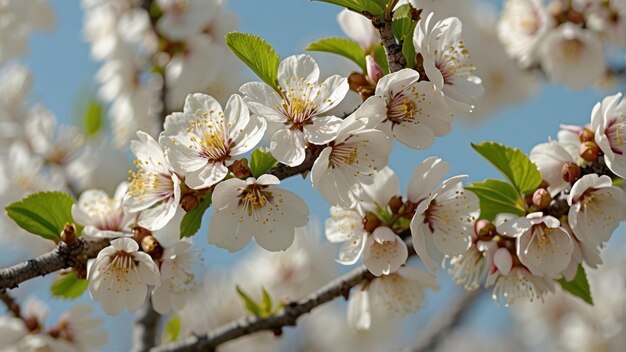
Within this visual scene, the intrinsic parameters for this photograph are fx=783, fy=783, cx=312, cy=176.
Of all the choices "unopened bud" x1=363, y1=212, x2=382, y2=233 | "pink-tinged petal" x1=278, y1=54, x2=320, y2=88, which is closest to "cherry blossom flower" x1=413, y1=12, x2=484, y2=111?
"pink-tinged petal" x1=278, y1=54, x2=320, y2=88

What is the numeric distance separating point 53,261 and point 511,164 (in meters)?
1.15

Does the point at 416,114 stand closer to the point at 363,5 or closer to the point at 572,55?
the point at 363,5

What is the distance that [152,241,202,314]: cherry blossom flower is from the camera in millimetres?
1959

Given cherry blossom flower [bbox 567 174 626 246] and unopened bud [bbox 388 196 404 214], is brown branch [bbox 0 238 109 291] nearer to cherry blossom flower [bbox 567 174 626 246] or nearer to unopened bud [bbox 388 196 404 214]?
unopened bud [bbox 388 196 404 214]

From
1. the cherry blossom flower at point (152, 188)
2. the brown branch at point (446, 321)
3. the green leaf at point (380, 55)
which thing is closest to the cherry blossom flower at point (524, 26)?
the brown branch at point (446, 321)

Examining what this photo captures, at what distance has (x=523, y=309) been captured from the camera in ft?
17.7

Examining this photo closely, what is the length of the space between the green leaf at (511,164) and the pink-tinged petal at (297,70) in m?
0.46

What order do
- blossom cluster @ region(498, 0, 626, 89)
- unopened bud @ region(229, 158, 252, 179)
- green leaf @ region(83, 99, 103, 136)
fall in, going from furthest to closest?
green leaf @ region(83, 99, 103, 136) < blossom cluster @ region(498, 0, 626, 89) < unopened bud @ region(229, 158, 252, 179)

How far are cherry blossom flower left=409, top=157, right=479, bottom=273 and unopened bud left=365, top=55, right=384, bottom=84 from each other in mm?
254

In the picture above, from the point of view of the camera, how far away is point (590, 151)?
1.98 metres

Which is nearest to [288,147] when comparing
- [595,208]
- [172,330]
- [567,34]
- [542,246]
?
[542,246]

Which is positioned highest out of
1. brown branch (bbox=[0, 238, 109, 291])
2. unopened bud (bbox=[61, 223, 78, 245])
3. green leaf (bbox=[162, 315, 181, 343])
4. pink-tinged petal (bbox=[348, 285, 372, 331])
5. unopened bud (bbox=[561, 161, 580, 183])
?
unopened bud (bbox=[61, 223, 78, 245])

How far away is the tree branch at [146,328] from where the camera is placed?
304 cm

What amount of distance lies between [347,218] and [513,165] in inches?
18.1
